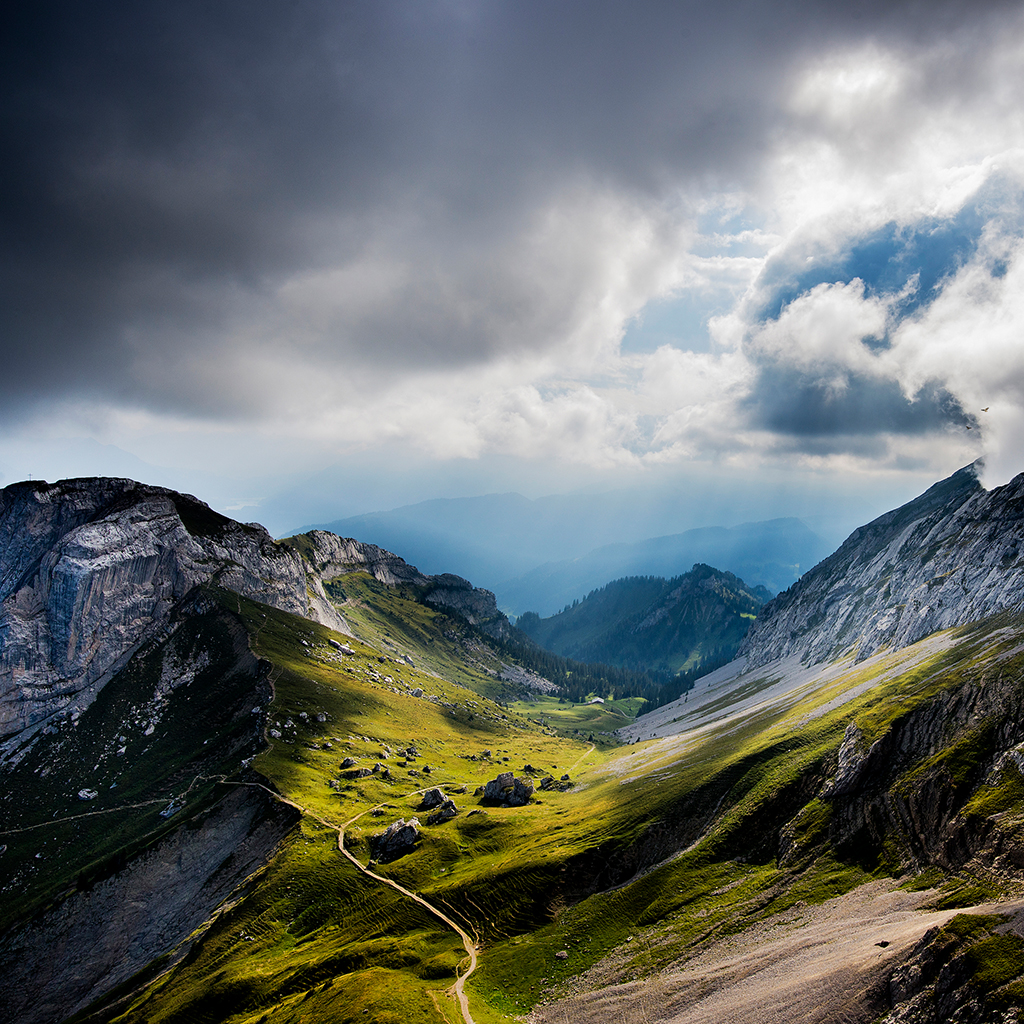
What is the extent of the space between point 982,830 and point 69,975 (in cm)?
13561

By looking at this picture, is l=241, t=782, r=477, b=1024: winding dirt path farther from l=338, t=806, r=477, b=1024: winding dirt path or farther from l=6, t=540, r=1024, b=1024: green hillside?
l=6, t=540, r=1024, b=1024: green hillside

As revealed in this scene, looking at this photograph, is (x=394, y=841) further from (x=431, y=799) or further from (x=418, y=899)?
(x=431, y=799)

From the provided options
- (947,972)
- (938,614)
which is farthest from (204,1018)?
(938,614)

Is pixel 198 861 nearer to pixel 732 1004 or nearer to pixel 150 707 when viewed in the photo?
pixel 150 707

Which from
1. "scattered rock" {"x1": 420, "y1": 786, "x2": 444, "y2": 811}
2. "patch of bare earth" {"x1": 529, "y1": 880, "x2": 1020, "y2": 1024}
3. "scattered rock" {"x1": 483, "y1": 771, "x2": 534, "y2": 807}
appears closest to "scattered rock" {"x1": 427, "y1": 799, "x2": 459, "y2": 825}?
"scattered rock" {"x1": 420, "y1": 786, "x2": 444, "y2": 811}

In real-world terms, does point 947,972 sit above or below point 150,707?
below

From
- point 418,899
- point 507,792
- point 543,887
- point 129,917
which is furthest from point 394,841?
point 129,917

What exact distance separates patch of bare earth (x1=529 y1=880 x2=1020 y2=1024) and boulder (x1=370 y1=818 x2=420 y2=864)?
45.2m

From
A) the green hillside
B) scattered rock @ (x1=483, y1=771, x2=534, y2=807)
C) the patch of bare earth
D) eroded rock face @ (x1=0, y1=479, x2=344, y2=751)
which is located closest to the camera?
the patch of bare earth

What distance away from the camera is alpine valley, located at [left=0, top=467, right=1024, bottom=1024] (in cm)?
5197

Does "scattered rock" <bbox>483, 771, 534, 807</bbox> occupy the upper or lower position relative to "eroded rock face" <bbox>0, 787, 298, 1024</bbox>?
lower

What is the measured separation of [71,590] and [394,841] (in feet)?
481

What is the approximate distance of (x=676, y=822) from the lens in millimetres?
83062

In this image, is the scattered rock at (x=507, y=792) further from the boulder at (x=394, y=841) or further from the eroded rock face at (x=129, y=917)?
the eroded rock face at (x=129, y=917)
